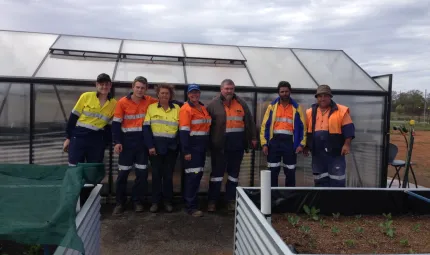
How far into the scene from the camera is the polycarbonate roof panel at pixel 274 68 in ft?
21.3

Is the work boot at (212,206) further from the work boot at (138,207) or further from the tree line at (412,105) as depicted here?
the tree line at (412,105)

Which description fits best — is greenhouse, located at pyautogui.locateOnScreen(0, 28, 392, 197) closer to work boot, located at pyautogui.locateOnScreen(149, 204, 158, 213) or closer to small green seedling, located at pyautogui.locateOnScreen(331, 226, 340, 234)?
work boot, located at pyautogui.locateOnScreen(149, 204, 158, 213)

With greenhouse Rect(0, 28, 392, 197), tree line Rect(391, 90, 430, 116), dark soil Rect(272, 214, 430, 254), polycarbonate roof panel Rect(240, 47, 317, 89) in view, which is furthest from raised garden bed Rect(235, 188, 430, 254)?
tree line Rect(391, 90, 430, 116)

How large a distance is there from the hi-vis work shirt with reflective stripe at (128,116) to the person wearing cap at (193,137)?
617 mm

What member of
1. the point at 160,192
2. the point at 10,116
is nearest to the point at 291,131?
the point at 160,192

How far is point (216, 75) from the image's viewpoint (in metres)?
6.49

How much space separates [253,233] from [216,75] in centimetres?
417

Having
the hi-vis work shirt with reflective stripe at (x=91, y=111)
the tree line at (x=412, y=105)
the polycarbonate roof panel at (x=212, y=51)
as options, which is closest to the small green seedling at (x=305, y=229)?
the hi-vis work shirt with reflective stripe at (x=91, y=111)

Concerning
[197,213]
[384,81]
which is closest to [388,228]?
[197,213]

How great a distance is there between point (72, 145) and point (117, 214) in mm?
1236

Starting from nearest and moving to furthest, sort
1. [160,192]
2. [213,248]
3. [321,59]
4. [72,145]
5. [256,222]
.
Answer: [256,222], [213,248], [72,145], [160,192], [321,59]

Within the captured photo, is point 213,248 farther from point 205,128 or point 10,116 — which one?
point 10,116

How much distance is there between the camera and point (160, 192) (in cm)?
561

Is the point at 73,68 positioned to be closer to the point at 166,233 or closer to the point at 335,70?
the point at 166,233
